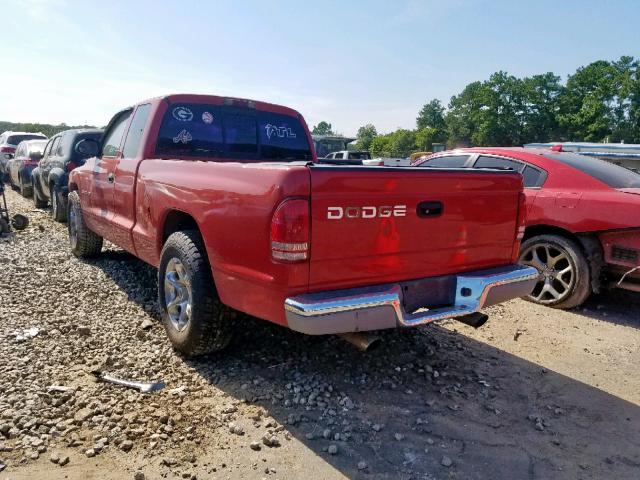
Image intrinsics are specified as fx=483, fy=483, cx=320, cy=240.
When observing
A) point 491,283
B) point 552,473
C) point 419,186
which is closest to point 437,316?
point 491,283

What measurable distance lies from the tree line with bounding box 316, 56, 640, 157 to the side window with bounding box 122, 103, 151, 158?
166ft

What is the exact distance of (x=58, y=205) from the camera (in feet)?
28.5

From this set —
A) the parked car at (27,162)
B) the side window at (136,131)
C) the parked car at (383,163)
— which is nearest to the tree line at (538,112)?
the parked car at (383,163)

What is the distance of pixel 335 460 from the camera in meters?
2.55

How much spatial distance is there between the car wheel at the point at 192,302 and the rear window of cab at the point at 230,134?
1.18m

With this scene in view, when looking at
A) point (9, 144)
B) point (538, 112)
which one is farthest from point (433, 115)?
point (9, 144)

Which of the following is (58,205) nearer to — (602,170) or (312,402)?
(312,402)

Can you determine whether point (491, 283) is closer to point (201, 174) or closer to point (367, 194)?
point (367, 194)

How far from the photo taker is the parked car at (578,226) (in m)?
4.79

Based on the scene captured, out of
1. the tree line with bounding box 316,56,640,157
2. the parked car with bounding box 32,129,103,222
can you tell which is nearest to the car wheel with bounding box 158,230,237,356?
the parked car with bounding box 32,129,103,222

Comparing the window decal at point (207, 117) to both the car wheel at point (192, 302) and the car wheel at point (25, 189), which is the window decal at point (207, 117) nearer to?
the car wheel at point (192, 302)

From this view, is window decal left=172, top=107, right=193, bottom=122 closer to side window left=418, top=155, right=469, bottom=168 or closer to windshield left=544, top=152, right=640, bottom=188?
side window left=418, top=155, right=469, bottom=168

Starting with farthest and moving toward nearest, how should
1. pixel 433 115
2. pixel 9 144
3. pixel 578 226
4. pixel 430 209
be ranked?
pixel 433 115 < pixel 9 144 < pixel 578 226 < pixel 430 209

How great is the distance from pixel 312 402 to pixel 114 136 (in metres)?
3.80
